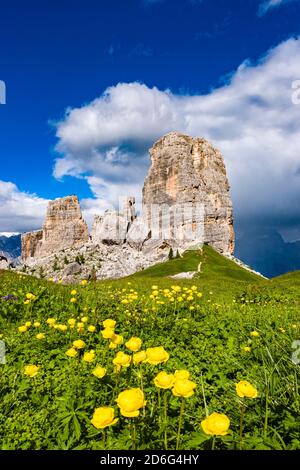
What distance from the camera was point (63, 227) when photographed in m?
135

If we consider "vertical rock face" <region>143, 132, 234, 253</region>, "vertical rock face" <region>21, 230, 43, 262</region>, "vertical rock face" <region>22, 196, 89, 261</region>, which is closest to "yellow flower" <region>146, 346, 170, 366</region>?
"vertical rock face" <region>143, 132, 234, 253</region>

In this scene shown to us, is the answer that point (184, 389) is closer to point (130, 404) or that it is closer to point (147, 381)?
point (130, 404)

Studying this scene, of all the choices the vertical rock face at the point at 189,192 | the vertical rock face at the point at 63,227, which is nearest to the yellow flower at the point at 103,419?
the vertical rock face at the point at 189,192

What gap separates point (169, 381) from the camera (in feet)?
10.6

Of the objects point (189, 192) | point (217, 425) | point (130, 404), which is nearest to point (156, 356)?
point (130, 404)

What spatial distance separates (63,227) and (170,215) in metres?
52.4

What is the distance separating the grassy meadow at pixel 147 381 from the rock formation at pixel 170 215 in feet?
256

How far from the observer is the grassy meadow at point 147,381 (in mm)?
3531

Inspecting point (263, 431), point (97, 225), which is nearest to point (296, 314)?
point (263, 431)

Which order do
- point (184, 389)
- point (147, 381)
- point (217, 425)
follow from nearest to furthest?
point (217, 425) → point (184, 389) → point (147, 381)

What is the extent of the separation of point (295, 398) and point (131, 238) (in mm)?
96670

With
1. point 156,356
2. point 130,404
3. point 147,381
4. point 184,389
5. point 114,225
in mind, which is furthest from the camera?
point 114,225

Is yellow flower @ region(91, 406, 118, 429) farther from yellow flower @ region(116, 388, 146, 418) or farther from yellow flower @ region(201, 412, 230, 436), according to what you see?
yellow flower @ region(201, 412, 230, 436)

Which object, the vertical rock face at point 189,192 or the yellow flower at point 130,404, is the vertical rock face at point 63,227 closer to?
the vertical rock face at point 189,192
